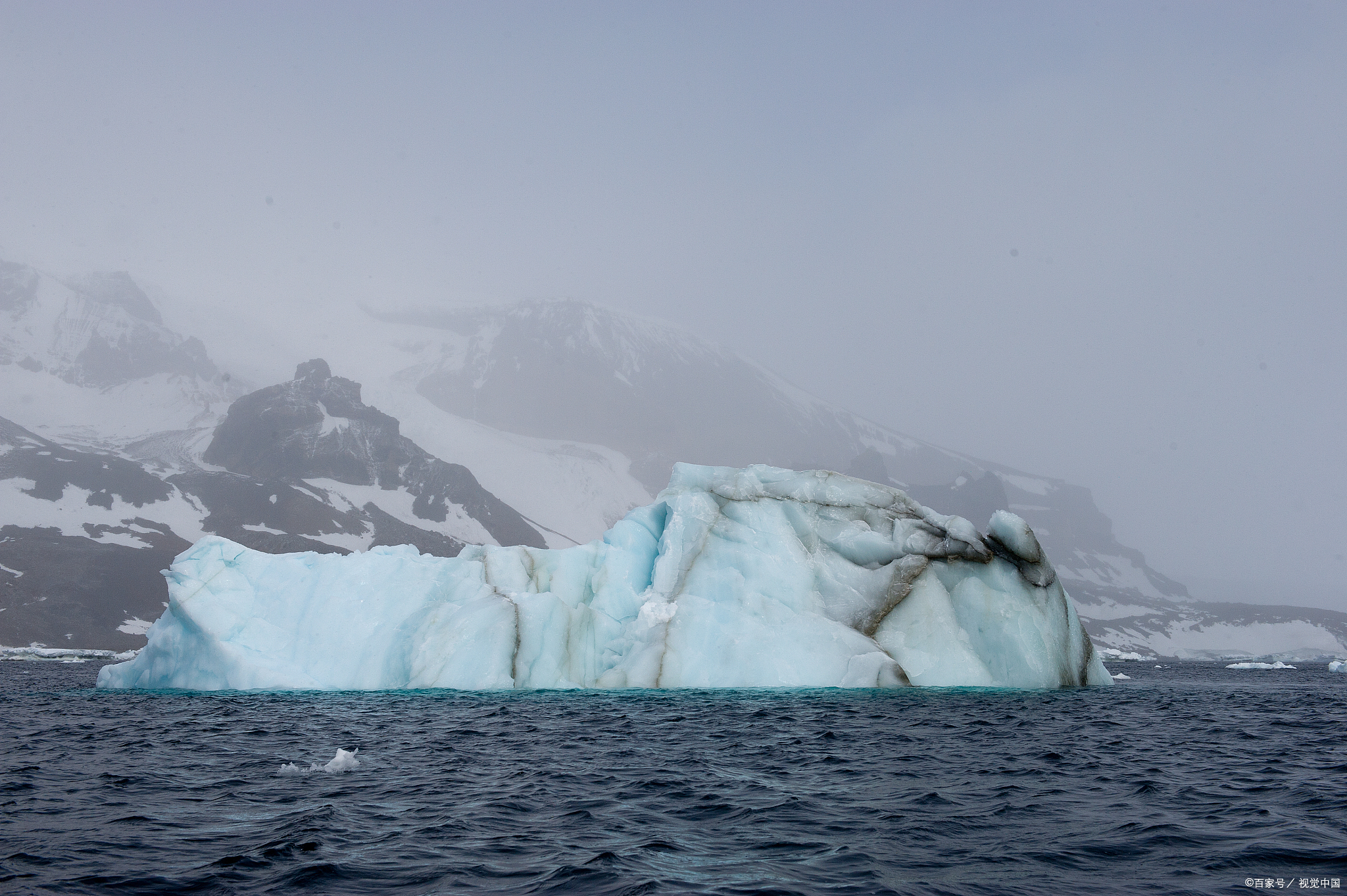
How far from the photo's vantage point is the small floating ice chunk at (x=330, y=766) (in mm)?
11438

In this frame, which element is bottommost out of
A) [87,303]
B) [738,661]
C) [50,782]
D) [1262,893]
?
[738,661]

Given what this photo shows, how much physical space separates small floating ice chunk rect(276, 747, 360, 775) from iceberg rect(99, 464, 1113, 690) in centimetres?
1380

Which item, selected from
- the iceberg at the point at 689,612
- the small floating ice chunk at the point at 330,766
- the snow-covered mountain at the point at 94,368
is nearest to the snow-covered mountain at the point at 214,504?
the snow-covered mountain at the point at 94,368

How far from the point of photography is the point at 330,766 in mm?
11602

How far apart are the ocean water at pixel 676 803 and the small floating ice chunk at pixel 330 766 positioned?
151 millimetres

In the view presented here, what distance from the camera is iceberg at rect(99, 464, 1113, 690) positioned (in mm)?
25625

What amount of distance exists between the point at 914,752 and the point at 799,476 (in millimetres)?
18079

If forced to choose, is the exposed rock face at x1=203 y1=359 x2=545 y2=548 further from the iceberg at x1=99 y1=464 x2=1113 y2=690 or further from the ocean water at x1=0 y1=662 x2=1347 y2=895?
the ocean water at x1=0 y1=662 x2=1347 y2=895

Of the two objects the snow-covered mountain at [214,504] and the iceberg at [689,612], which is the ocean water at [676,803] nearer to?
the iceberg at [689,612]

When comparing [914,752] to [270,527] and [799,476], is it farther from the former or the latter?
[270,527]

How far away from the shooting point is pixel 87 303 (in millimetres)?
176250

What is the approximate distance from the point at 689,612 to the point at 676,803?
1715 centimetres

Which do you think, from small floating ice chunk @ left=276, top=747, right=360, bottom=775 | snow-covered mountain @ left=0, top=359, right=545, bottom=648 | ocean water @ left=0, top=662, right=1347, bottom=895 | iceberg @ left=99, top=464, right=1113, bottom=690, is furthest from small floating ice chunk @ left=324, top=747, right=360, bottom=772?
snow-covered mountain @ left=0, top=359, right=545, bottom=648

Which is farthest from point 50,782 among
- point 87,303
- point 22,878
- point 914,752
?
point 87,303
